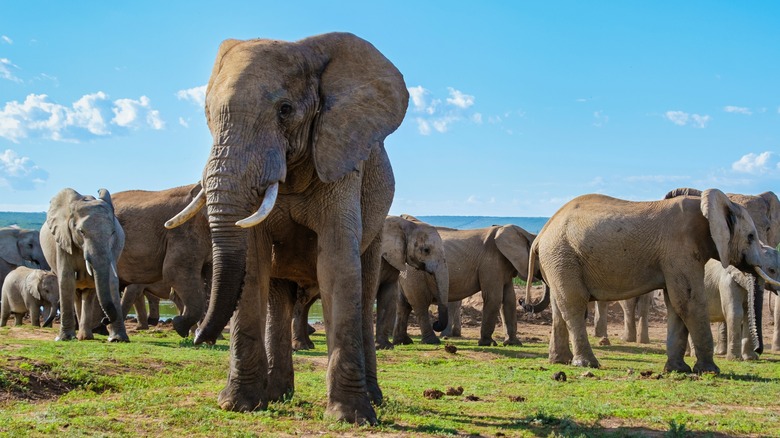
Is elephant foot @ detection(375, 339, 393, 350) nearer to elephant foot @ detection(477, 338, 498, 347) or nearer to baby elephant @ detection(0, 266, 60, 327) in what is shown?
elephant foot @ detection(477, 338, 498, 347)

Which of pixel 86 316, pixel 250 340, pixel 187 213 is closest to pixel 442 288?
pixel 86 316

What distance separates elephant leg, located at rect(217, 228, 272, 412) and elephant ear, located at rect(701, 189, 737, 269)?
6.92m

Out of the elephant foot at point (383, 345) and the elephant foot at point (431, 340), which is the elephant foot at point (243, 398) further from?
the elephant foot at point (431, 340)

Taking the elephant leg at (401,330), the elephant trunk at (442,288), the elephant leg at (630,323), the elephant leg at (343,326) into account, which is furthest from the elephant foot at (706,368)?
the elephant leg at (630,323)

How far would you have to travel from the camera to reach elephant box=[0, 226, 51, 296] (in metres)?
29.3

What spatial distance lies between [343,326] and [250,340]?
0.86 metres

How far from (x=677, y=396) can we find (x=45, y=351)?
703cm

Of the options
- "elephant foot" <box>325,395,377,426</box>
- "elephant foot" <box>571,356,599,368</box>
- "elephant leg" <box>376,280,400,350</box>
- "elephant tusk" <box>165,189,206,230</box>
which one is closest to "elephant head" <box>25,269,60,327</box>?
"elephant leg" <box>376,280,400,350</box>

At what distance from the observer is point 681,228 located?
1291cm

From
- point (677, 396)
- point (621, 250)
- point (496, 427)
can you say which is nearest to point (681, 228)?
point (621, 250)

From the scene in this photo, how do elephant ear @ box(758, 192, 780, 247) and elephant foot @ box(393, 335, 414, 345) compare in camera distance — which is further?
elephant ear @ box(758, 192, 780, 247)

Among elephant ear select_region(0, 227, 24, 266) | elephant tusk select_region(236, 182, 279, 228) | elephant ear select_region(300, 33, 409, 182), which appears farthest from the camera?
elephant ear select_region(0, 227, 24, 266)

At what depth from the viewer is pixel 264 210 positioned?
6938mm

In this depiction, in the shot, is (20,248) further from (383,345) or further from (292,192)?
(292,192)
